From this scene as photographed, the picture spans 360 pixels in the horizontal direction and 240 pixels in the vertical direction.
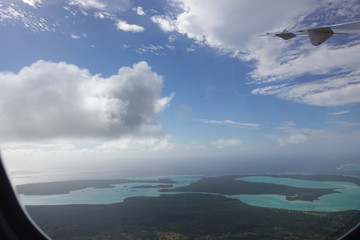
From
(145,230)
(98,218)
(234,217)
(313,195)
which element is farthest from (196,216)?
(313,195)

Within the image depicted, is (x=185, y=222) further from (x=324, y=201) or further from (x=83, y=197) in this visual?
(x=83, y=197)

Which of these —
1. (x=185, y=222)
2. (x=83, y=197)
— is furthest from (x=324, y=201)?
(x=83, y=197)

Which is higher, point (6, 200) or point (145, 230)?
point (6, 200)

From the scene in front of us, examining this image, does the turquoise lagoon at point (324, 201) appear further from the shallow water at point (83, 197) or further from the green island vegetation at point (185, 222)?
the shallow water at point (83, 197)

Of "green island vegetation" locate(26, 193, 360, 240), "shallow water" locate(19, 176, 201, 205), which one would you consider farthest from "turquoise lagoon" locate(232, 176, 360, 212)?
"shallow water" locate(19, 176, 201, 205)

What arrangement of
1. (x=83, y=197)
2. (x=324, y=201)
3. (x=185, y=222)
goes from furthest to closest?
(x=83, y=197)
(x=324, y=201)
(x=185, y=222)

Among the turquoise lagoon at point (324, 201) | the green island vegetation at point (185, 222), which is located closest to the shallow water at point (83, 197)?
the green island vegetation at point (185, 222)

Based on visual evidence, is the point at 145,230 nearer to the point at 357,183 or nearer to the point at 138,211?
the point at 138,211

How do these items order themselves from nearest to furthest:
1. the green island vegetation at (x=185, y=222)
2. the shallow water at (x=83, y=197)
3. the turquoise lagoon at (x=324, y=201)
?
the green island vegetation at (x=185, y=222)
the turquoise lagoon at (x=324, y=201)
the shallow water at (x=83, y=197)
